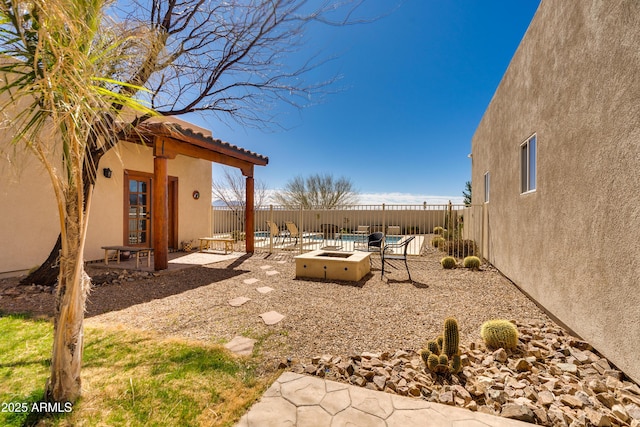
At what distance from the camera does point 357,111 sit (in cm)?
1458

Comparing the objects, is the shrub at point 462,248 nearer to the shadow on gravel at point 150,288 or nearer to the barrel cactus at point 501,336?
the barrel cactus at point 501,336

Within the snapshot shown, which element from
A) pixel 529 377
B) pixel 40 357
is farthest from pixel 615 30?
pixel 40 357

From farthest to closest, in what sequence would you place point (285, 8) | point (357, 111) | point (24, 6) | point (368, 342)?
point (357, 111) → point (285, 8) → point (368, 342) → point (24, 6)

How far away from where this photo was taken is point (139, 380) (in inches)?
87.2

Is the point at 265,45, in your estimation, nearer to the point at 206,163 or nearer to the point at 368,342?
the point at 368,342

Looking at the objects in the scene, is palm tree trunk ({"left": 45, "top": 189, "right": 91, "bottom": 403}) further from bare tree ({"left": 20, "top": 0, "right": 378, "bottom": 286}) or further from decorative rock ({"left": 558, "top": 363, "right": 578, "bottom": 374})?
decorative rock ({"left": 558, "top": 363, "right": 578, "bottom": 374})

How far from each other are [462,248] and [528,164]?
15.4 ft

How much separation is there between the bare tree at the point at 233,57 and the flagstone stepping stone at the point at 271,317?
3193 mm

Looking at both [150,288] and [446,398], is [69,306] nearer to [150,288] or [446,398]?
[446,398]

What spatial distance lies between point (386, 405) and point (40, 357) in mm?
3067

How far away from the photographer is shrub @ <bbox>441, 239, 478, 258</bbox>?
27.5 ft

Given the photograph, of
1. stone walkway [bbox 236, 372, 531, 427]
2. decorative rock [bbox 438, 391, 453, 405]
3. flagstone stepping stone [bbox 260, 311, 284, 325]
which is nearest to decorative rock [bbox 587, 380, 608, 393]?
stone walkway [bbox 236, 372, 531, 427]

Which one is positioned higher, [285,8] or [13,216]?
[285,8]

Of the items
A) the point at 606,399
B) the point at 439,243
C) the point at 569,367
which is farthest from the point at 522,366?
the point at 439,243
